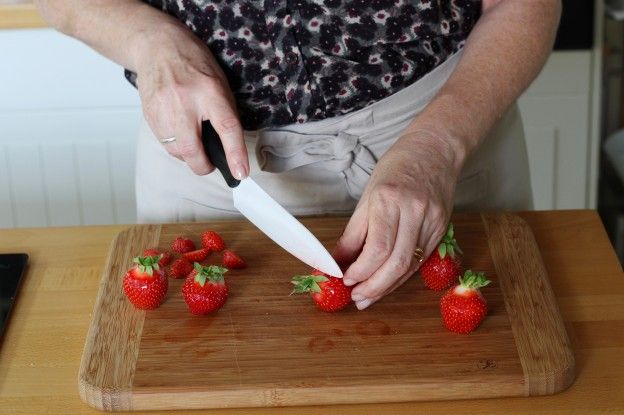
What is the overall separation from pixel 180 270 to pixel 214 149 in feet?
0.51

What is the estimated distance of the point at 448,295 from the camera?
1.12 meters

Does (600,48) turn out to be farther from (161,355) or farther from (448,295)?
(161,355)

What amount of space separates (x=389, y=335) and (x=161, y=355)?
248mm

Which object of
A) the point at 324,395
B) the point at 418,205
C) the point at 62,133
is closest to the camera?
the point at 324,395

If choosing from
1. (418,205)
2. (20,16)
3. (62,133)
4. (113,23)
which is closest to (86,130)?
(62,133)

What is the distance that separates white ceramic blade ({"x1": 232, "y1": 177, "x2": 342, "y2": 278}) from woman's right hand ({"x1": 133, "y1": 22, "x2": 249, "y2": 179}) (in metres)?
0.03

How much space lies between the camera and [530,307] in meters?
1.16

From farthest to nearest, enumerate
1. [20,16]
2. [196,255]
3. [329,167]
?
[20,16], [329,167], [196,255]

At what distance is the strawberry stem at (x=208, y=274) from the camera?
115cm

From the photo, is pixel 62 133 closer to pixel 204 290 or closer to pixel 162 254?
pixel 162 254

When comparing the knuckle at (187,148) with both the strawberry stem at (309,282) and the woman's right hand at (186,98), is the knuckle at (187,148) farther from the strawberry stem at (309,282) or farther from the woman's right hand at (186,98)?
the strawberry stem at (309,282)

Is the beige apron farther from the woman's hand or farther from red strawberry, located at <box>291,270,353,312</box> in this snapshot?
red strawberry, located at <box>291,270,353,312</box>

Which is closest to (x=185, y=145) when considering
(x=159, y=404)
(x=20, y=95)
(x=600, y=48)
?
(x=159, y=404)

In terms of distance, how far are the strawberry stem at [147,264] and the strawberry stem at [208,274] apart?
5 centimetres
